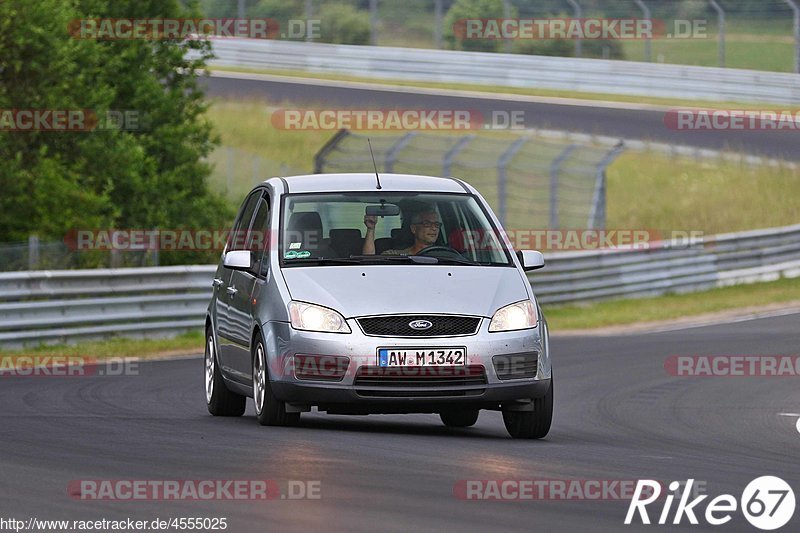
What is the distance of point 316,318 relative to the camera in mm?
10062

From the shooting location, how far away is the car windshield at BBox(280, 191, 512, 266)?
10.7m

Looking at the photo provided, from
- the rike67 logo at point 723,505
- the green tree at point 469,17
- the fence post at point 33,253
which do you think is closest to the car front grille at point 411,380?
the rike67 logo at point 723,505

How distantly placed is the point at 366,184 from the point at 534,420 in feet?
6.83

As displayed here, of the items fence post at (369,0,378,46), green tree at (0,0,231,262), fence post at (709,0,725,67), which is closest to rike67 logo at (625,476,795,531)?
green tree at (0,0,231,262)

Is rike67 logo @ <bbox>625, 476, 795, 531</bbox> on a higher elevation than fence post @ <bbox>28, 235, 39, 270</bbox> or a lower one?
lower

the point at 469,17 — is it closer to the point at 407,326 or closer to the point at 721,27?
the point at 721,27

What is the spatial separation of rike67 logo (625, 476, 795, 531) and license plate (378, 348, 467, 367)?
204cm

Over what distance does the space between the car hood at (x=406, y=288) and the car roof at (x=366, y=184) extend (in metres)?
0.91

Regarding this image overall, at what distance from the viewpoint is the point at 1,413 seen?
1212cm

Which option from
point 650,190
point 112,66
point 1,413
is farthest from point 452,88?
point 1,413

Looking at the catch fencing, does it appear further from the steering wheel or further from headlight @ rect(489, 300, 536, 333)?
headlight @ rect(489, 300, 536, 333)

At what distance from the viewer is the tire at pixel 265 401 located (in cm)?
1034

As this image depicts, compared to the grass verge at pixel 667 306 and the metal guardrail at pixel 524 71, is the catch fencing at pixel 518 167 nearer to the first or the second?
the grass verge at pixel 667 306

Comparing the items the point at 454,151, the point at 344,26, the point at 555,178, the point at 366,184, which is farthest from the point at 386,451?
the point at 344,26
